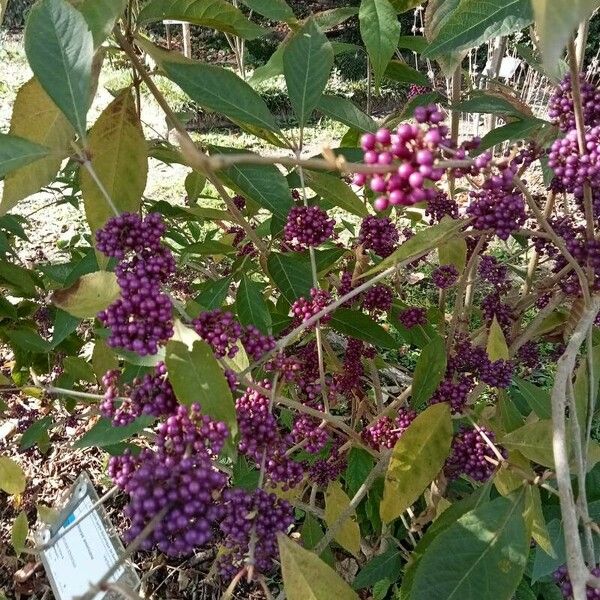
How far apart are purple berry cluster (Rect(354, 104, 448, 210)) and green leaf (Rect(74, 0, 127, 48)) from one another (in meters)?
0.49

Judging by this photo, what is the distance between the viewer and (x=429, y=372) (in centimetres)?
126

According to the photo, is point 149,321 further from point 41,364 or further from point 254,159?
point 41,364

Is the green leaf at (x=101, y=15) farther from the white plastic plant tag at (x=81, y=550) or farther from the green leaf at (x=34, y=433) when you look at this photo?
the green leaf at (x=34, y=433)

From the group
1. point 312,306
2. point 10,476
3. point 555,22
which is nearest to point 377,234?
point 312,306

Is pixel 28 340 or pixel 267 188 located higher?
pixel 267 188

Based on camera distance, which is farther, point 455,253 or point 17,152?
point 455,253

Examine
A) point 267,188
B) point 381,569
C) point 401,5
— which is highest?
point 401,5

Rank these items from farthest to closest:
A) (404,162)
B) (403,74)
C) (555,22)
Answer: (403,74) < (404,162) < (555,22)

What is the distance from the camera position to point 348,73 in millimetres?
7891

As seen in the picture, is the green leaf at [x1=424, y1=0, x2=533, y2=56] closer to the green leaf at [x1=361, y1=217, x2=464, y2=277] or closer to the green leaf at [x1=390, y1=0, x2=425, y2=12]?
the green leaf at [x1=361, y1=217, x2=464, y2=277]

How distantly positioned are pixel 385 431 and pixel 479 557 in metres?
0.33

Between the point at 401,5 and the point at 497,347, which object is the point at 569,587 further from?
the point at 401,5

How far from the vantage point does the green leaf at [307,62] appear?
1.12m

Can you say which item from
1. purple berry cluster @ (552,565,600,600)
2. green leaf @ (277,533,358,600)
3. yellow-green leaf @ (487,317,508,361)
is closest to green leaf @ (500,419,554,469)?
Result: purple berry cluster @ (552,565,600,600)
